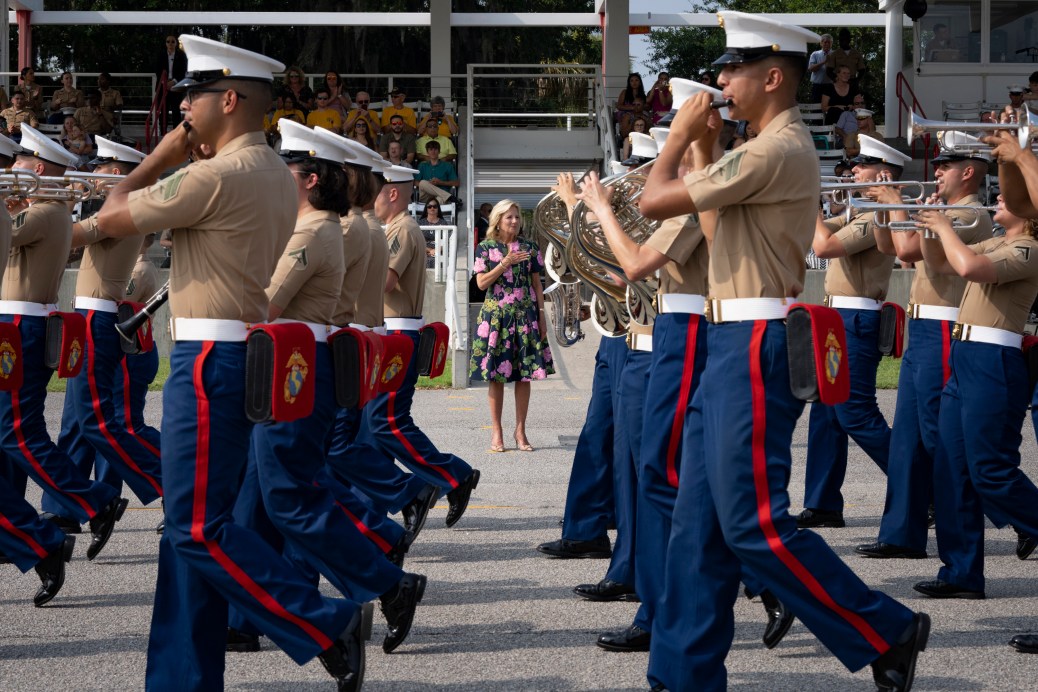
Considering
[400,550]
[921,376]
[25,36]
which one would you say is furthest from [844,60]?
[400,550]

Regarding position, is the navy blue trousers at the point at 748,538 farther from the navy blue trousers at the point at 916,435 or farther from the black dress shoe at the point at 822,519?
the black dress shoe at the point at 822,519

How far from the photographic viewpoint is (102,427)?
716 centimetres

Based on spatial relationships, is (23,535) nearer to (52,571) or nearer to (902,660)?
(52,571)

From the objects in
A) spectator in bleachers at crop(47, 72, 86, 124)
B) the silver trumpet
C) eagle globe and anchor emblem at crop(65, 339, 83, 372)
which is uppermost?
spectator in bleachers at crop(47, 72, 86, 124)

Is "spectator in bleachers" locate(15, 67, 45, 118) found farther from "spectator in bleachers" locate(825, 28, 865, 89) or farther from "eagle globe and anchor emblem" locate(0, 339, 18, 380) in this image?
"eagle globe and anchor emblem" locate(0, 339, 18, 380)

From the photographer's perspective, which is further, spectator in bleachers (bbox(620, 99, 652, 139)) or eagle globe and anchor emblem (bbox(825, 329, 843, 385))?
spectator in bleachers (bbox(620, 99, 652, 139))

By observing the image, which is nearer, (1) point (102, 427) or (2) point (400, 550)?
(2) point (400, 550)

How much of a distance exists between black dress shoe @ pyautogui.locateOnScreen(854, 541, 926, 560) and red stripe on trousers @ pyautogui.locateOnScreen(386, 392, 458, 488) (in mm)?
2164

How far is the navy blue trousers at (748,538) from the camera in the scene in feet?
13.1

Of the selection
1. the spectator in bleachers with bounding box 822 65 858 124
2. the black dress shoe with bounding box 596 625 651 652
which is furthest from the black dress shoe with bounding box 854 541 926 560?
the spectator in bleachers with bounding box 822 65 858 124

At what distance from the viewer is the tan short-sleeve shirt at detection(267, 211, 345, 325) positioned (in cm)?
511

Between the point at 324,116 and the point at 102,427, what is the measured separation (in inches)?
550

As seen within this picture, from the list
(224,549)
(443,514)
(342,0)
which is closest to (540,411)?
(443,514)

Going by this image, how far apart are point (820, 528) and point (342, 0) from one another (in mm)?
21915
